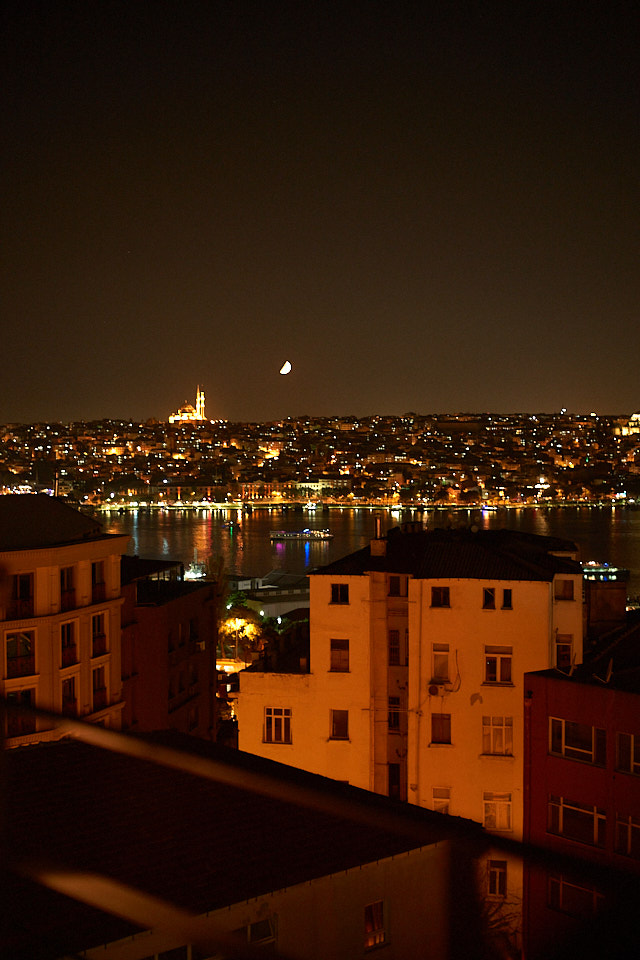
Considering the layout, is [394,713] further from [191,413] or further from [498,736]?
[191,413]

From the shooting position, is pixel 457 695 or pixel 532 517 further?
pixel 532 517

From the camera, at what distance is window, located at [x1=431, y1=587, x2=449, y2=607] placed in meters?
4.84

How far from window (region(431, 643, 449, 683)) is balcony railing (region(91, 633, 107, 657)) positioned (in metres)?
2.12

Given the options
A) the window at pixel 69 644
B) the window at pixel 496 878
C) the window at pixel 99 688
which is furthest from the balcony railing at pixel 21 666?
the window at pixel 496 878

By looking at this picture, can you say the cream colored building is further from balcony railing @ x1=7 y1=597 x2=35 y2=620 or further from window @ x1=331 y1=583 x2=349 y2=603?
window @ x1=331 y1=583 x2=349 y2=603

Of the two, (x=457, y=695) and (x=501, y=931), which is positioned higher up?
(x=457, y=695)

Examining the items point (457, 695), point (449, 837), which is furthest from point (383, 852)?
point (457, 695)

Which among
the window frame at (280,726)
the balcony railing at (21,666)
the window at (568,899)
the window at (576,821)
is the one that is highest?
the balcony railing at (21,666)

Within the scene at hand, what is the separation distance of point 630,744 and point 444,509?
52.4m

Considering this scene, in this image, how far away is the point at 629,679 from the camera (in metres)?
3.25

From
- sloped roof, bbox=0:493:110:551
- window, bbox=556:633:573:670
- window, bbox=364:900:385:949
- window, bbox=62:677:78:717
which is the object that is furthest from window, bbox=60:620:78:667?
window, bbox=364:900:385:949

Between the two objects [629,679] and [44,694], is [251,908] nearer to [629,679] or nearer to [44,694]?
[629,679]

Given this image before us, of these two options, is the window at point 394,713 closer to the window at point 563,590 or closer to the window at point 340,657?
the window at point 340,657

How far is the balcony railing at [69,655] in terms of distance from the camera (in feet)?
17.2
